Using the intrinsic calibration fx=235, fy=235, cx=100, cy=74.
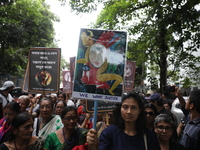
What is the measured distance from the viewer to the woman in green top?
2844 millimetres

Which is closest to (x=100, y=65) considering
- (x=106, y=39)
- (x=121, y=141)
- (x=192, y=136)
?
(x=106, y=39)

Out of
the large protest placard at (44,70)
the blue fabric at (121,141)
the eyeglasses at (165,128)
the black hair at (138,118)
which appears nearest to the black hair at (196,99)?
the eyeglasses at (165,128)

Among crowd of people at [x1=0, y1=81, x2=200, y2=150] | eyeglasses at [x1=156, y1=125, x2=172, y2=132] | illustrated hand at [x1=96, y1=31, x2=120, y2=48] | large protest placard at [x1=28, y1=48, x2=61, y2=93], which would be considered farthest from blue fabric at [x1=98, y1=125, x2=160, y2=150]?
large protest placard at [x1=28, y1=48, x2=61, y2=93]

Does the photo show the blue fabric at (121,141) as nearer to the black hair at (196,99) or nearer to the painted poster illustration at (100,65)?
the painted poster illustration at (100,65)

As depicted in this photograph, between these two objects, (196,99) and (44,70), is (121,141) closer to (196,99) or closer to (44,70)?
(196,99)

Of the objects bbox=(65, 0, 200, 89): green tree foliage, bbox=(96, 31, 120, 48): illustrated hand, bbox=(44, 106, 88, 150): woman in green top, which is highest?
bbox=(65, 0, 200, 89): green tree foliage

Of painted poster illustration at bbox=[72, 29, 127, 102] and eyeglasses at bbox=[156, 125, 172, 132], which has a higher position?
painted poster illustration at bbox=[72, 29, 127, 102]

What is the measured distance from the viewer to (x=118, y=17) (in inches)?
516

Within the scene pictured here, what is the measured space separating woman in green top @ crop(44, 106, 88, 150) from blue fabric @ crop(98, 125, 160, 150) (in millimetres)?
811

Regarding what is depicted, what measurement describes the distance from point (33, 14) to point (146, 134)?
16.3 meters

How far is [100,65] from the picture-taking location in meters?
2.73

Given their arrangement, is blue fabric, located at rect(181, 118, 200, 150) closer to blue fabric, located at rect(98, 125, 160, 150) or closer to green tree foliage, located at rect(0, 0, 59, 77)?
blue fabric, located at rect(98, 125, 160, 150)

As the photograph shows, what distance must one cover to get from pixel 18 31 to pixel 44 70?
33.2 ft

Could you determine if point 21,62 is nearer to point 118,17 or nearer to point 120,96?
point 118,17
